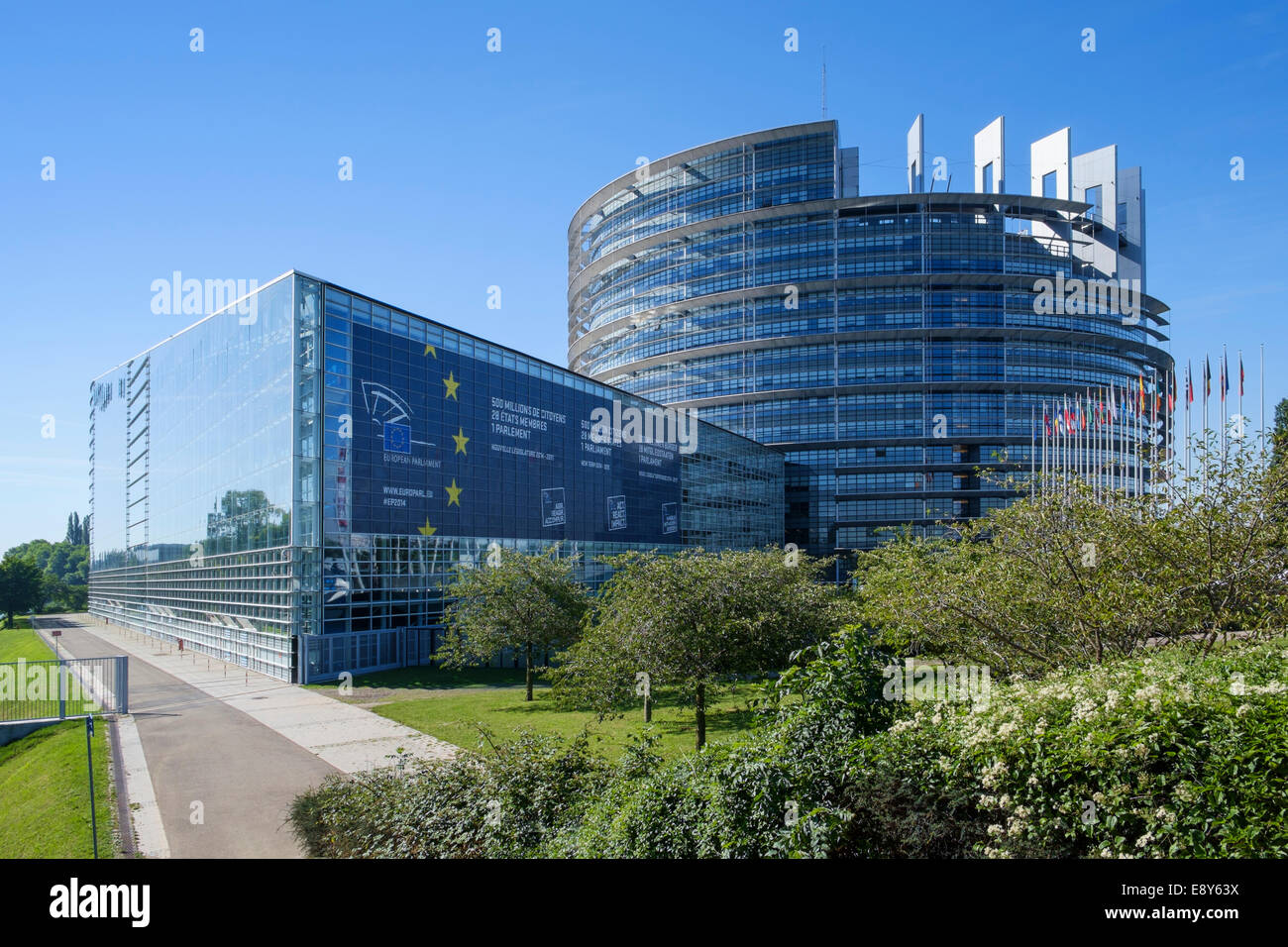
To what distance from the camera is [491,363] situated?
4722cm

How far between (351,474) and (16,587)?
277ft

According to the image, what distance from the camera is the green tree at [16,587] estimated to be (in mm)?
87925

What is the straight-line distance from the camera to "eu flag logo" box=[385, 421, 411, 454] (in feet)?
131

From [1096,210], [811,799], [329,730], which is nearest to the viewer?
[811,799]

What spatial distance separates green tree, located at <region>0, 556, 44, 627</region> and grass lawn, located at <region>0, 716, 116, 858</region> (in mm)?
88720

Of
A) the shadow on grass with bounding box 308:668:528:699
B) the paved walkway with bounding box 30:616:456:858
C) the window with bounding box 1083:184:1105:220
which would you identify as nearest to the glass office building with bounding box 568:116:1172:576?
the window with bounding box 1083:184:1105:220

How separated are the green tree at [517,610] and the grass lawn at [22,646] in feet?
89.7

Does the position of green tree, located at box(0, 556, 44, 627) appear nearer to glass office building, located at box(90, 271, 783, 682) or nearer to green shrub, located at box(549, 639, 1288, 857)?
glass office building, located at box(90, 271, 783, 682)

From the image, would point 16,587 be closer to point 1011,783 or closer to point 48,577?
point 48,577

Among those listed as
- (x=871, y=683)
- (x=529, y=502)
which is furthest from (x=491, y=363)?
(x=871, y=683)

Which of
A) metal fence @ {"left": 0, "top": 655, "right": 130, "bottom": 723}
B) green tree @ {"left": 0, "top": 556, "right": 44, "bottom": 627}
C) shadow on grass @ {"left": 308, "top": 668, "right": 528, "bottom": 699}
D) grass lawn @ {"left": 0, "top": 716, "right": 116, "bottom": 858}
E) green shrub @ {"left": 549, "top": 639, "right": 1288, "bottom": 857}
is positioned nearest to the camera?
green shrub @ {"left": 549, "top": 639, "right": 1288, "bottom": 857}

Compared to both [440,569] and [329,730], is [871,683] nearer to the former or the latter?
[329,730]

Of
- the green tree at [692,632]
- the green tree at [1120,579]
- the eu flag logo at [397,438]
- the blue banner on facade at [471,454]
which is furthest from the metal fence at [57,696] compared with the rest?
the green tree at [1120,579]

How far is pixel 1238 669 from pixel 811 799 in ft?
19.5
